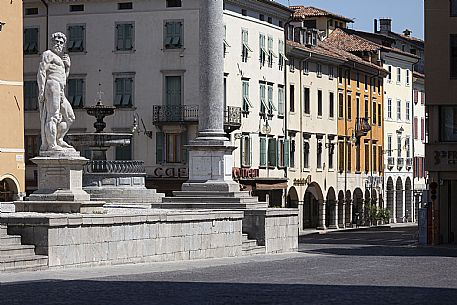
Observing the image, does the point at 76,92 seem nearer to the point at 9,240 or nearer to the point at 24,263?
Answer: the point at 9,240

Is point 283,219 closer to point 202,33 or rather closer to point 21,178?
point 202,33

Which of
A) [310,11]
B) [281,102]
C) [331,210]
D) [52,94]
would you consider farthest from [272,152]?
[52,94]

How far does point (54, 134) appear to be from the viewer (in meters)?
31.9

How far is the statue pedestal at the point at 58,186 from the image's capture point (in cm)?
3152

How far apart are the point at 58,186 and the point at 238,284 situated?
8.88 meters

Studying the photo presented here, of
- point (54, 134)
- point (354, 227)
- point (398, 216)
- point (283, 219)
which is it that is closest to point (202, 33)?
A: point (283, 219)

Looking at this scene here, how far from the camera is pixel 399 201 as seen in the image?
10681 cm

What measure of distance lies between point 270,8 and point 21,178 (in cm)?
2032

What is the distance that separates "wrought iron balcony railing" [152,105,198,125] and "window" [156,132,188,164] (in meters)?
0.86

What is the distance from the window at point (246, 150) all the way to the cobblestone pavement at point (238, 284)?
141 ft

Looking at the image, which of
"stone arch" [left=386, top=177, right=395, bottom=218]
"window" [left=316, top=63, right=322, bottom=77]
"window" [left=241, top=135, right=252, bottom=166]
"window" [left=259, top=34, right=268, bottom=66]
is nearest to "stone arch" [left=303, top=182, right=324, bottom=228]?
"window" [left=316, top=63, right=322, bottom=77]

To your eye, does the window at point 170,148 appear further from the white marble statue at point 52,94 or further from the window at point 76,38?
the white marble statue at point 52,94

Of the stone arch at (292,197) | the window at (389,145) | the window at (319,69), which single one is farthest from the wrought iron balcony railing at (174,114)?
the window at (389,145)

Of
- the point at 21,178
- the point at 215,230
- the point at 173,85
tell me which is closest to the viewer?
the point at 215,230
